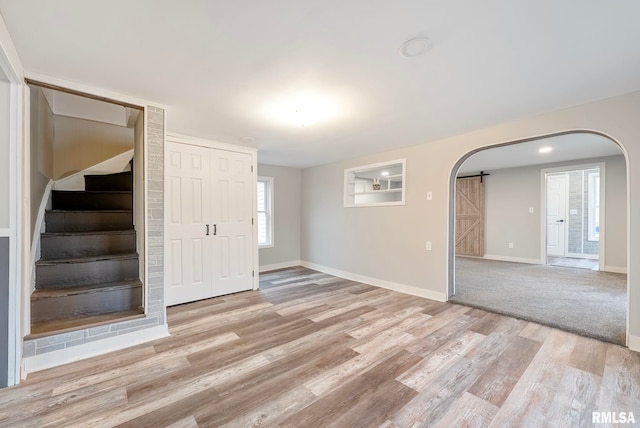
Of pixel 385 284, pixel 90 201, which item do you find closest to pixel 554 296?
pixel 385 284

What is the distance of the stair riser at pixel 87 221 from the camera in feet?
9.49

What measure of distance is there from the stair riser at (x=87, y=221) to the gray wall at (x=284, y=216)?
2.61 meters

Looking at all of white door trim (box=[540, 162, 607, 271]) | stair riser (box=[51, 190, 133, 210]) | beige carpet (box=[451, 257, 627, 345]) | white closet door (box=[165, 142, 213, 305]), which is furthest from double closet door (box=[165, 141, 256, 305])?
white door trim (box=[540, 162, 607, 271])

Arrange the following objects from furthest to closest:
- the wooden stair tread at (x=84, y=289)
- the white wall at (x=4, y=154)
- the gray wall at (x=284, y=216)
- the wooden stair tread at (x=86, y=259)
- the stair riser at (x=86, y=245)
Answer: the gray wall at (x=284, y=216)
the stair riser at (x=86, y=245)
the wooden stair tread at (x=86, y=259)
the wooden stair tread at (x=84, y=289)
the white wall at (x=4, y=154)

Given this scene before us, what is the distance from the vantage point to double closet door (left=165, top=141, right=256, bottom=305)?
3502 millimetres

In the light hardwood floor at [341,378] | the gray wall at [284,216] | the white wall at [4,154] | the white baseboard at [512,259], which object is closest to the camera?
the light hardwood floor at [341,378]

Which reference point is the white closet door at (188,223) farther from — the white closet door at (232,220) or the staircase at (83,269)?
the staircase at (83,269)

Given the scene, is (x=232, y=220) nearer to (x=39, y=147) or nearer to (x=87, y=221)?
Result: (x=87, y=221)

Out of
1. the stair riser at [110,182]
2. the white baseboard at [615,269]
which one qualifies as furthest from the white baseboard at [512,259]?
the stair riser at [110,182]

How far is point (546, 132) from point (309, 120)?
2.46 m

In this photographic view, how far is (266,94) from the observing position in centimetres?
237

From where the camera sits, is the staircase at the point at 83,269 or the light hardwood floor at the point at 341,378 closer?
the light hardwood floor at the point at 341,378

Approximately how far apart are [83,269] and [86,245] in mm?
345

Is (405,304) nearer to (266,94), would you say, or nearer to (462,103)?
(462,103)
